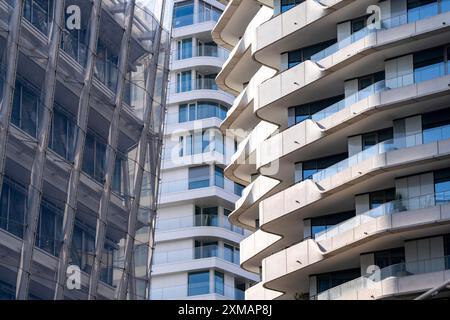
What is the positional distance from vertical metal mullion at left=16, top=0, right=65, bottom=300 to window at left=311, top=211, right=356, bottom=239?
17144mm

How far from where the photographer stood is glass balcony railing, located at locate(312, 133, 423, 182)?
50.7 metres

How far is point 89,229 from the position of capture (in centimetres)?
4828

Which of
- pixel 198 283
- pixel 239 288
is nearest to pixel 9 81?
pixel 198 283

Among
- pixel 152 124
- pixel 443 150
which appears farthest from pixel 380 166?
pixel 152 124

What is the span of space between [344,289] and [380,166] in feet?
18.3

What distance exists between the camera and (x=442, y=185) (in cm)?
4988

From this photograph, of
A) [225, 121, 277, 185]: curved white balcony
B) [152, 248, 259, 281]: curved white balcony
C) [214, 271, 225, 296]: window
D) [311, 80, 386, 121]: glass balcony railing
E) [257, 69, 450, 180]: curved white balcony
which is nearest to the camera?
[257, 69, 450, 180]: curved white balcony

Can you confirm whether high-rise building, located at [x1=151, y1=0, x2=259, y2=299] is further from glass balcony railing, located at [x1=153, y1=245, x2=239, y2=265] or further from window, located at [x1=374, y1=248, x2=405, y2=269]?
window, located at [x1=374, y1=248, x2=405, y2=269]

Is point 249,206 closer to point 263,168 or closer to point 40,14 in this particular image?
point 263,168

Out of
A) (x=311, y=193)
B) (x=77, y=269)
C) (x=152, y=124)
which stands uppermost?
(x=152, y=124)

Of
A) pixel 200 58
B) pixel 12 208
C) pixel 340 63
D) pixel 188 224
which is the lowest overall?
pixel 12 208

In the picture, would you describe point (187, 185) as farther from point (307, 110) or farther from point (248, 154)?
point (307, 110)

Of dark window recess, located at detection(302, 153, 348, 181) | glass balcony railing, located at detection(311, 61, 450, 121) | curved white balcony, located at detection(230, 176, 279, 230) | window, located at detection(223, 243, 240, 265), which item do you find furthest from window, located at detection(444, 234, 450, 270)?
window, located at detection(223, 243, 240, 265)

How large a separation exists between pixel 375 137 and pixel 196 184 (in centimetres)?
3315
